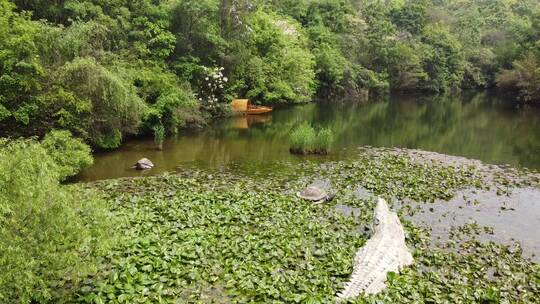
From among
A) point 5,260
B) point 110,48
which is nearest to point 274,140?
point 110,48

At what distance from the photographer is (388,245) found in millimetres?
10625

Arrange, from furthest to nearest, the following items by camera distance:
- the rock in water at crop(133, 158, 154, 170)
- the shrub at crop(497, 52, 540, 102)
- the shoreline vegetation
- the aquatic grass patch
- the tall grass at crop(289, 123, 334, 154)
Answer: the shrub at crop(497, 52, 540, 102) < the tall grass at crop(289, 123, 334, 154) < the rock in water at crop(133, 158, 154, 170) < the aquatic grass patch < the shoreline vegetation

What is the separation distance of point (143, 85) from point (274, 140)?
7965 millimetres

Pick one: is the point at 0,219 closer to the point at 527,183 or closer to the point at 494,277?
the point at 494,277

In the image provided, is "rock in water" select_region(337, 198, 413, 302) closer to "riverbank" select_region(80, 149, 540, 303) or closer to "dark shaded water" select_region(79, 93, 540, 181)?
"riverbank" select_region(80, 149, 540, 303)

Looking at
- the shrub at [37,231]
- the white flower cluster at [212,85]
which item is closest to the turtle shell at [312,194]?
the shrub at [37,231]

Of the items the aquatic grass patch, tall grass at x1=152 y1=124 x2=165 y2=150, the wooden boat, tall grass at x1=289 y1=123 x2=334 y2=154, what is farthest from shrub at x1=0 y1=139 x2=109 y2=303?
the wooden boat

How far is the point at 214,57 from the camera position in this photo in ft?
109

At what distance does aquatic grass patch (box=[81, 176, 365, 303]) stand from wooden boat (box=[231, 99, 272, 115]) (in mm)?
20536

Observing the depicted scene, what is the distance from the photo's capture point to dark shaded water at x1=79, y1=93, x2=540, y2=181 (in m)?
21.1

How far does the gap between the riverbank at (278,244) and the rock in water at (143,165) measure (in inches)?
77.7

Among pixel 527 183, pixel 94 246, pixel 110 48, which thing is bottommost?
pixel 527 183

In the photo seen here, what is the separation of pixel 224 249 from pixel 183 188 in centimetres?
555

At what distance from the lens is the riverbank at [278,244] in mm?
8977
